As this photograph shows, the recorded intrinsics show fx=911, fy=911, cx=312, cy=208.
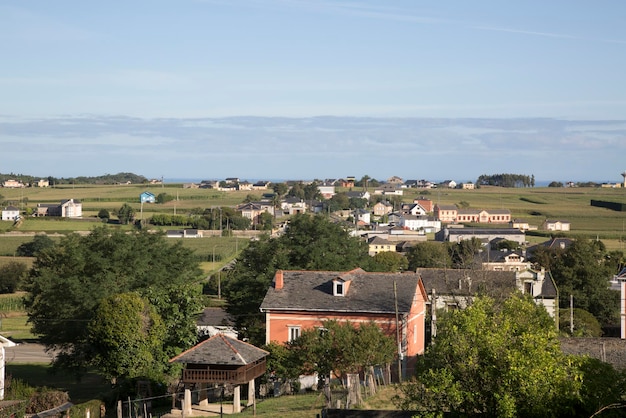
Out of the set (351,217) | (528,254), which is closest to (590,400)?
(528,254)

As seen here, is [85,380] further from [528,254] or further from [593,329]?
[528,254]

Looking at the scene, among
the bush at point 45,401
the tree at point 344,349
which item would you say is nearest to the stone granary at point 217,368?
the tree at point 344,349

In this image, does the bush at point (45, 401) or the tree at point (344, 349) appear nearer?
the bush at point (45, 401)

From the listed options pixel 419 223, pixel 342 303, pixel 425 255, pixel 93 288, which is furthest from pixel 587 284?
pixel 419 223

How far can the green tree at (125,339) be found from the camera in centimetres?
3797

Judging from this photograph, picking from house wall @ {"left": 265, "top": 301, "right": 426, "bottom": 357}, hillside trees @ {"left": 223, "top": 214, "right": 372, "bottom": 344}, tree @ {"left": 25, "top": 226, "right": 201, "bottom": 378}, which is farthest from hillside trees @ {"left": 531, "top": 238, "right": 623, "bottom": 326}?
tree @ {"left": 25, "top": 226, "right": 201, "bottom": 378}

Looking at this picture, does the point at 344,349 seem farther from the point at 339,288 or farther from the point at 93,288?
the point at 93,288

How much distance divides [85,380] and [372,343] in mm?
18736

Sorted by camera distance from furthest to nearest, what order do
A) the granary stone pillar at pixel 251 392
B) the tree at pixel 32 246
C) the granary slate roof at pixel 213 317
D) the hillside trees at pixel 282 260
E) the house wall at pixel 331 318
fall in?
the tree at pixel 32 246 < the granary slate roof at pixel 213 317 < the hillside trees at pixel 282 260 < the house wall at pixel 331 318 < the granary stone pillar at pixel 251 392

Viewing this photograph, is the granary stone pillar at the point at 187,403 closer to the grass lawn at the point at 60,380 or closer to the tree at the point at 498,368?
the grass lawn at the point at 60,380

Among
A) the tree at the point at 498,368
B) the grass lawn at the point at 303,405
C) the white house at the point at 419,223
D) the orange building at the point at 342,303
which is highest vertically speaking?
the tree at the point at 498,368

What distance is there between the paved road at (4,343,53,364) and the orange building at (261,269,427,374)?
1601cm

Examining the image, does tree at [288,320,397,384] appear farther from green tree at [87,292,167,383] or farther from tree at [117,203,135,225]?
tree at [117,203,135,225]

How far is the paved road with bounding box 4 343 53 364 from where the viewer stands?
2031 inches
